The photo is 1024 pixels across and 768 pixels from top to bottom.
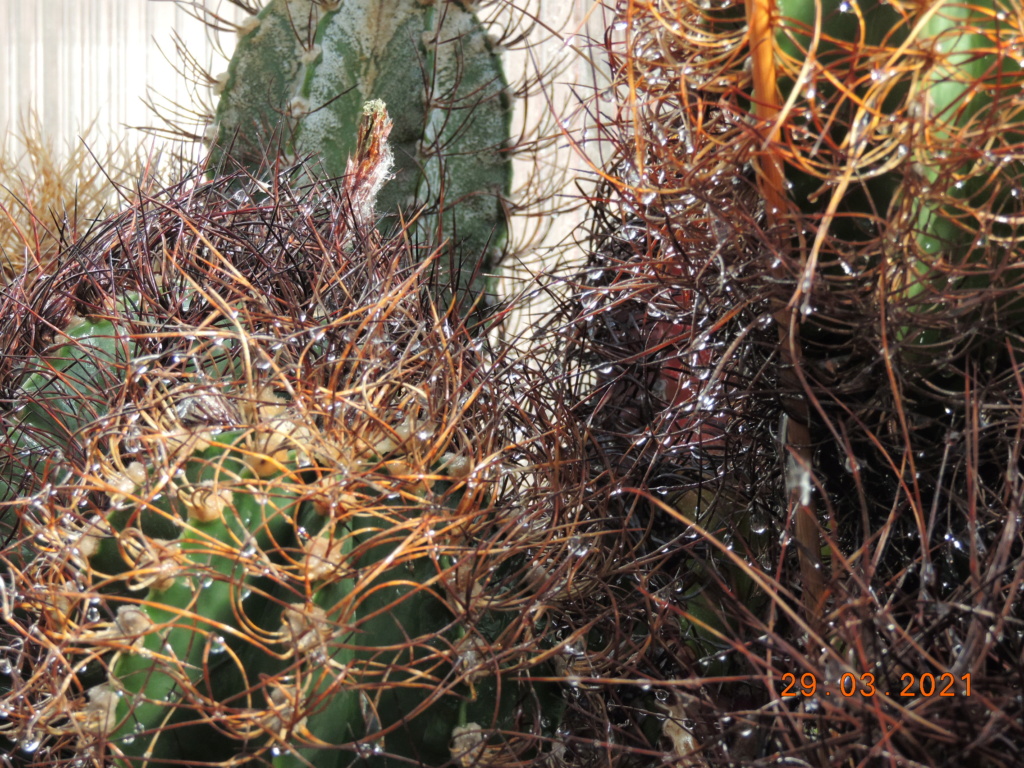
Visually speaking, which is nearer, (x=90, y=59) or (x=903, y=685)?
(x=903, y=685)

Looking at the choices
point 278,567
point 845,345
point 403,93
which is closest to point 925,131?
point 845,345

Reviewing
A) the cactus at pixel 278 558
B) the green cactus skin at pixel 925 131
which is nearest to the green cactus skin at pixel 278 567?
the cactus at pixel 278 558

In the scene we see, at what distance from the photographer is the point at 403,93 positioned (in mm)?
574

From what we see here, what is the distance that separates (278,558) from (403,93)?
362 mm

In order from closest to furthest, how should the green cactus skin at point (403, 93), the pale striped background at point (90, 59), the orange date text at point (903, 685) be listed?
the orange date text at point (903, 685)
the green cactus skin at point (403, 93)
the pale striped background at point (90, 59)

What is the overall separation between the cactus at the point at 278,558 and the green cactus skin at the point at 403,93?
227mm

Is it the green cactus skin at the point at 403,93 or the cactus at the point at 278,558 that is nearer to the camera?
the cactus at the point at 278,558

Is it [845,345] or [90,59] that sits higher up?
[90,59]

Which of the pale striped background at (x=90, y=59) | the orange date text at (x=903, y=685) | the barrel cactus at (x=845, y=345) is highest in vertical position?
the pale striped background at (x=90, y=59)

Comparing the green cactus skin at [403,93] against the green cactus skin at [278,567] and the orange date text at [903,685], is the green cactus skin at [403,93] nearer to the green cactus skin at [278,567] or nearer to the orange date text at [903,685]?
the green cactus skin at [278,567]

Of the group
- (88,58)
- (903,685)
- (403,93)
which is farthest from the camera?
(88,58)

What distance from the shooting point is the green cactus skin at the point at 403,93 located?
56 centimetres

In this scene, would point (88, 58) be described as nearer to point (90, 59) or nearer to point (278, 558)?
point (90, 59)

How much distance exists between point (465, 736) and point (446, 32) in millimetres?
437
